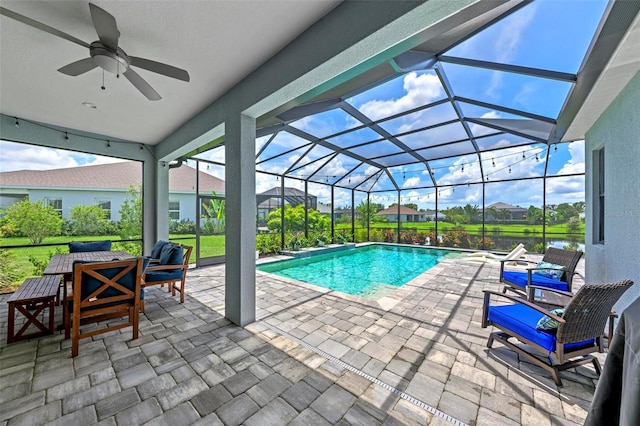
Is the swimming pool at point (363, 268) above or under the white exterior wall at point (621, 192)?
under

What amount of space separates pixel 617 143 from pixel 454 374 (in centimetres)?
351

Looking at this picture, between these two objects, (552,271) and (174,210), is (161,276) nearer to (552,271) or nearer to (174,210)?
(174,210)

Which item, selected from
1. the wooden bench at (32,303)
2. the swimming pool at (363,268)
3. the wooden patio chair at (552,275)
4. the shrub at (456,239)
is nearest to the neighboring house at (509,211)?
the shrub at (456,239)

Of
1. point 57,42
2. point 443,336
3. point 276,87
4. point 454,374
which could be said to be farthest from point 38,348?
point 443,336

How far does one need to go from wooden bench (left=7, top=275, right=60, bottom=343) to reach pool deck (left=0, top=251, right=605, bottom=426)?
13cm

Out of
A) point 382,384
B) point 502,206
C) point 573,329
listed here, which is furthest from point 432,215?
point 382,384

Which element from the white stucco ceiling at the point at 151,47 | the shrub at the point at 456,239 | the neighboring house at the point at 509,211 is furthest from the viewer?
the shrub at the point at 456,239

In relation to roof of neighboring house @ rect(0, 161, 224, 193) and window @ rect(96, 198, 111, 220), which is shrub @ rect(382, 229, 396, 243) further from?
window @ rect(96, 198, 111, 220)

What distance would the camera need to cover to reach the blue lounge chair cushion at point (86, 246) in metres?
4.63

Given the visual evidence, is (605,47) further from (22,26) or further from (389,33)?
(22,26)

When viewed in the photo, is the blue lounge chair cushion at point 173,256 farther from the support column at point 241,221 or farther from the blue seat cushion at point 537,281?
the blue seat cushion at point 537,281

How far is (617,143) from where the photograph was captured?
3.03 metres

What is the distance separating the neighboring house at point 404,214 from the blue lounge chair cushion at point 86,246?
10188mm

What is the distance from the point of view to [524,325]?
2264 millimetres
